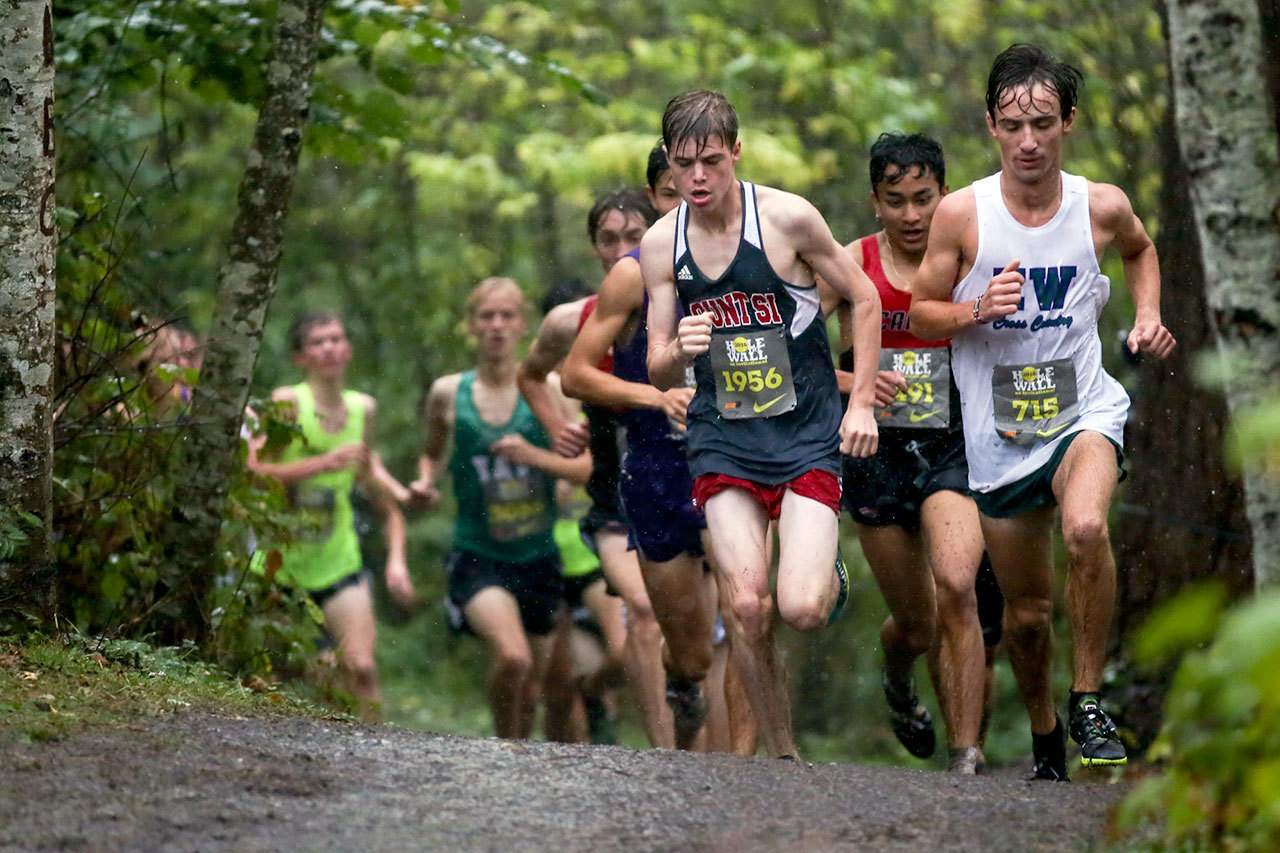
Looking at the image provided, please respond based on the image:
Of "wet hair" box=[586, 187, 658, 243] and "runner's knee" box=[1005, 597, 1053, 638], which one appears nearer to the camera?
"runner's knee" box=[1005, 597, 1053, 638]

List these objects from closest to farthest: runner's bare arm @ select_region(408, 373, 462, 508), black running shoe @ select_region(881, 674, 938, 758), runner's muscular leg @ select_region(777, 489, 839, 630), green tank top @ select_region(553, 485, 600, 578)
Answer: runner's muscular leg @ select_region(777, 489, 839, 630)
black running shoe @ select_region(881, 674, 938, 758)
green tank top @ select_region(553, 485, 600, 578)
runner's bare arm @ select_region(408, 373, 462, 508)

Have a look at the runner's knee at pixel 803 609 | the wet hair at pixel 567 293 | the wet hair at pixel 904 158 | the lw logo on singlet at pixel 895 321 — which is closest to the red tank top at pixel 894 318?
the lw logo on singlet at pixel 895 321

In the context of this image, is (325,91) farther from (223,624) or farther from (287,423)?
(223,624)

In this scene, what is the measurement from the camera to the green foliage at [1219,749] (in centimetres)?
213

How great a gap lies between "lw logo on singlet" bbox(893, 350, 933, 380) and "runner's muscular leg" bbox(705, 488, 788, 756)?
1.03m

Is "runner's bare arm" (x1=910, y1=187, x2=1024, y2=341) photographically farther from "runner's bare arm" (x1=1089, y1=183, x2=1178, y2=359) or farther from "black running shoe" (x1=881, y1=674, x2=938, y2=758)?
"black running shoe" (x1=881, y1=674, x2=938, y2=758)

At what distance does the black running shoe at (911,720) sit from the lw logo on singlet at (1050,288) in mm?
2136

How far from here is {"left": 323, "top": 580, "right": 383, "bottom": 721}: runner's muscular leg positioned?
30.5 ft

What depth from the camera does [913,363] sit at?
6492 mm

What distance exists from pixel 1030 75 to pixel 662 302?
1476 millimetres

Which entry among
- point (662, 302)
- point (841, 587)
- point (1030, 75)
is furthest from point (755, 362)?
point (1030, 75)

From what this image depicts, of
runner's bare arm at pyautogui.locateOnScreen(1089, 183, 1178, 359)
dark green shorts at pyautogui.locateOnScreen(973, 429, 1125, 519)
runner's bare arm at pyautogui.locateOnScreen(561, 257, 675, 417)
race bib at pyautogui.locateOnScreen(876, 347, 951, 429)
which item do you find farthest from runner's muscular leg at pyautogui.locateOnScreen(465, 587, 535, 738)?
runner's bare arm at pyautogui.locateOnScreen(1089, 183, 1178, 359)

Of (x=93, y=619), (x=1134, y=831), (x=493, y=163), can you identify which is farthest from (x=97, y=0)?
(x=493, y=163)

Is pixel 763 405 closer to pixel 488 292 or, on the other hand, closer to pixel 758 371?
pixel 758 371
